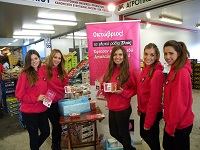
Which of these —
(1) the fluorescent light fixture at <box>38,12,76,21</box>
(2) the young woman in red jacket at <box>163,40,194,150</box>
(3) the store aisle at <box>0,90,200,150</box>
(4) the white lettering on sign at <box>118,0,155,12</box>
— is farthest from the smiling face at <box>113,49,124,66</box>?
(1) the fluorescent light fixture at <box>38,12,76,21</box>

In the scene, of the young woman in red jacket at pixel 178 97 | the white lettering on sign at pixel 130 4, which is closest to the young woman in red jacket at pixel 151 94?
the young woman in red jacket at pixel 178 97

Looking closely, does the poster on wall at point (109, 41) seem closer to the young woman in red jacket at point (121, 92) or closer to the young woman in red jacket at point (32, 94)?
the young woman in red jacket at point (121, 92)

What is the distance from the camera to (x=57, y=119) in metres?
2.51

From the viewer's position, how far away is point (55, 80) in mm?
2426

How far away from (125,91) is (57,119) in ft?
3.78

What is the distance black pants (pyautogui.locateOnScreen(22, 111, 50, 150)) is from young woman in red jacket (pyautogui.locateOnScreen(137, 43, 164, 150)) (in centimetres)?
124

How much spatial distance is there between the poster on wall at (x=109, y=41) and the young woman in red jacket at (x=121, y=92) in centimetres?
65

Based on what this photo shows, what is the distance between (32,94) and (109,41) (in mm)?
1411

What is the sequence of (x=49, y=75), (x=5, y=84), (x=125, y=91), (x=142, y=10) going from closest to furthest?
1. (x=125, y=91)
2. (x=49, y=75)
3. (x=142, y=10)
4. (x=5, y=84)

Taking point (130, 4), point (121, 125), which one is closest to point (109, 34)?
point (130, 4)

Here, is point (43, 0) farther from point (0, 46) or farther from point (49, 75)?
point (0, 46)

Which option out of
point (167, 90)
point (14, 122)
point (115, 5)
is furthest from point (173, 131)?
point (14, 122)

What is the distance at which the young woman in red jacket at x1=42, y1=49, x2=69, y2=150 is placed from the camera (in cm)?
240

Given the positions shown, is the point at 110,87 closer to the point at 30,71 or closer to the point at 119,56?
the point at 119,56
